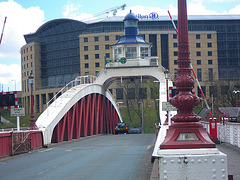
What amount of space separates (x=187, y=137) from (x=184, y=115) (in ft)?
1.85

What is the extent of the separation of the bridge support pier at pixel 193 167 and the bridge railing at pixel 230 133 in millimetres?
15550

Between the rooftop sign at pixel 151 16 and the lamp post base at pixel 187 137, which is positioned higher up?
the rooftop sign at pixel 151 16

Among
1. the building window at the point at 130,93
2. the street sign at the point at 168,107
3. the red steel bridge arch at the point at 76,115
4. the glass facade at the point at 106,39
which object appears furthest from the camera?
the glass facade at the point at 106,39

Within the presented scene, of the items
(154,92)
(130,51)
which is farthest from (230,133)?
(154,92)

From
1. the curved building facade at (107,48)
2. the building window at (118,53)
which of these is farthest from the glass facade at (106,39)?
the building window at (118,53)

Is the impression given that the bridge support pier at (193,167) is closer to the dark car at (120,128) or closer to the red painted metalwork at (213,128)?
the red painted metalwork at (213,128)

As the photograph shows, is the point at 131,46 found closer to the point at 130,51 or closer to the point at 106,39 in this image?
the point at 130,51

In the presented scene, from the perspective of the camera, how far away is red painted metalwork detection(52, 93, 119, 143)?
32219 millimetres

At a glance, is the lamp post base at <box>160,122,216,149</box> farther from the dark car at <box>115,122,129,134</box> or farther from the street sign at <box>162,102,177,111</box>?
the dark car at <box>115,122,129,134</box>

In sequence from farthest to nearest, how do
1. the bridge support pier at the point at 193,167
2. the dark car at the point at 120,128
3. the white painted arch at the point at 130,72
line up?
the dark car at the point at 120,128 → the white painted arch at the point at 130,72 → the bridge support pier at the point at 193,167

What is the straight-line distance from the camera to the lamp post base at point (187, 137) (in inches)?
305

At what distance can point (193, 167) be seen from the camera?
23.7 feet

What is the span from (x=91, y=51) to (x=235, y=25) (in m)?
35.9

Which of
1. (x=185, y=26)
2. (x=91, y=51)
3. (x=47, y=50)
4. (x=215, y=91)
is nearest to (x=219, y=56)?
(x=215, y=91)
